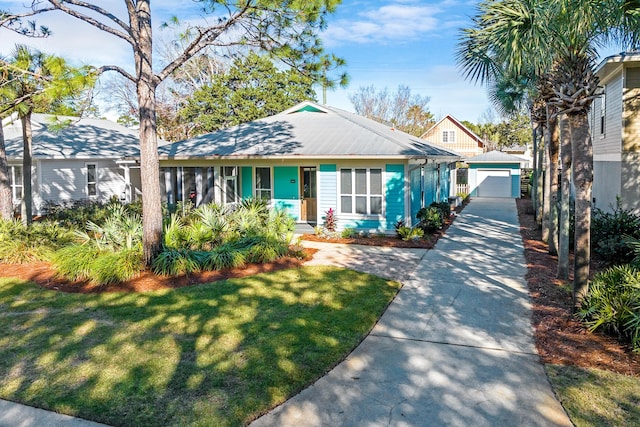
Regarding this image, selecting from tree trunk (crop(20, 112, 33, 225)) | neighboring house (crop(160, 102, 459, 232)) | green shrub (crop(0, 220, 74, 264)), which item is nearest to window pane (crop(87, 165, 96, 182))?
neighboring house (crop(160, 102, 459, 232))

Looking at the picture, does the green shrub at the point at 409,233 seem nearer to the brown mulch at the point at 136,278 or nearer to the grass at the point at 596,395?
the brown mulch at the point at 136,278

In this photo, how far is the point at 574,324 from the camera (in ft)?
23.1

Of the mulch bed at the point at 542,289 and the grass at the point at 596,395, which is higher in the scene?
the mulch bed at the point at 542,289

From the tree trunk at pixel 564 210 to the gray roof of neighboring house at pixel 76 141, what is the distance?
15.5m

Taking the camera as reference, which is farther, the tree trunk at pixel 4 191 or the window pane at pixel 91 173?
the window pane at pixel 91 173

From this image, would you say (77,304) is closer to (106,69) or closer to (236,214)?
(106,69)

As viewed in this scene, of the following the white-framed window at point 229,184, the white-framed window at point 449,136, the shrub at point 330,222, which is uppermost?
the white-framed window at point 449,136

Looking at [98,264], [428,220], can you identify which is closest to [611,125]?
[428,220]

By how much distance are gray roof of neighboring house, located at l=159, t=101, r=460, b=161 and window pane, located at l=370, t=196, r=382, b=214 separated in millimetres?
1638

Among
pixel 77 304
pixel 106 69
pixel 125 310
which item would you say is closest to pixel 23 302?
pixel 77 304

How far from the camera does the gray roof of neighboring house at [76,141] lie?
813 inches

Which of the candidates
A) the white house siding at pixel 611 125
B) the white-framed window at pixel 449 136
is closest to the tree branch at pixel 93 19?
the white house siding at pixel 611 125

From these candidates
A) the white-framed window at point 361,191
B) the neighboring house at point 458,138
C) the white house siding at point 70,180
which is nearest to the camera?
the white-framed window at point 361,191

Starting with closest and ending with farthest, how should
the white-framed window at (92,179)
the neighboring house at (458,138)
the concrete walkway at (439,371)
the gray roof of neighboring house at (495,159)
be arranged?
the concrete walkway at (439,371), the white-framed window at (92,179), the gray roof of neighboring house at (495,159), the neighboring house at (458,138)
